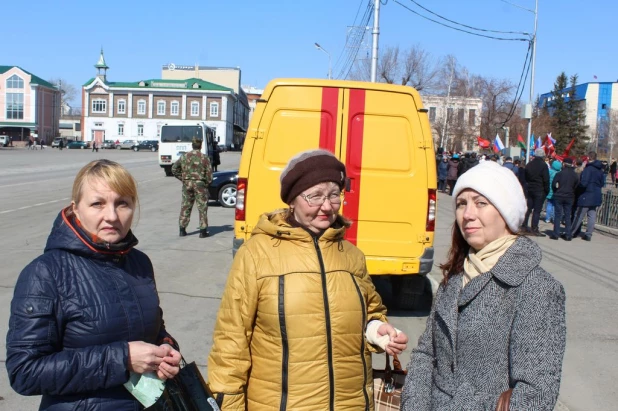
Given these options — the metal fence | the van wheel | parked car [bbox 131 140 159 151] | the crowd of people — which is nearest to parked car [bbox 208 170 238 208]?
the crowd of people

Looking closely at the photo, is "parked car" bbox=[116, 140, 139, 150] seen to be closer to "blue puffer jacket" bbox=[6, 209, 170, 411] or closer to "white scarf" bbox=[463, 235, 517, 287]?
"blue puffer jacket" bbox=[6, 209, 170, 411]

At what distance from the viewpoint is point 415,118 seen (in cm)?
617

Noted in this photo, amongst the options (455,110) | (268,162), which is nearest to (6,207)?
(268,162)

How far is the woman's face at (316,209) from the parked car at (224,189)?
15352 mm

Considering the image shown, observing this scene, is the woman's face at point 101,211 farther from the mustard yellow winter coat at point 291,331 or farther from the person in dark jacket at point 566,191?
the person in dark jacket at point 566,191

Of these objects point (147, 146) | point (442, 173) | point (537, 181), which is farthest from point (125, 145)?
point (537, 181)

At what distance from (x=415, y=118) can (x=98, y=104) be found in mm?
94133

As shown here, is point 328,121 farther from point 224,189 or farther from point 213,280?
point 224,189

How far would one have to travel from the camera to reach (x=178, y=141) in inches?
1321

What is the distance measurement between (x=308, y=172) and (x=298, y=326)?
665 mm

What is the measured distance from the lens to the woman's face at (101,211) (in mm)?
2229

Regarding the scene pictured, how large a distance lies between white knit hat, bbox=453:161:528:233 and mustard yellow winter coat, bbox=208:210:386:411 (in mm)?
677

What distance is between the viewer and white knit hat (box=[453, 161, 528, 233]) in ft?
7.14

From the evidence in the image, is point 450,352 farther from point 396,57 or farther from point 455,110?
point 455,110
